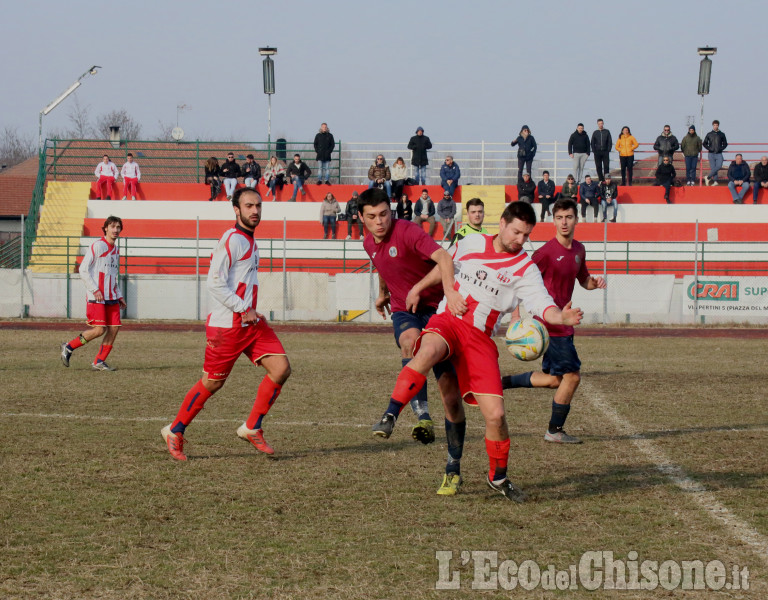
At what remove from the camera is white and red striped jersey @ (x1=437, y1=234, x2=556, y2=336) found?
6.03 metres

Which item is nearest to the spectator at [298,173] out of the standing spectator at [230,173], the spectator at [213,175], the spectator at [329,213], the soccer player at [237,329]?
the standing spectator at [230,173]

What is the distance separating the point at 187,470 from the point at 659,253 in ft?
74.8

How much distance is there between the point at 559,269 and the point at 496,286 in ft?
8.11

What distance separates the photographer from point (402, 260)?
7.61m

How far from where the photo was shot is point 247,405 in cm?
1025

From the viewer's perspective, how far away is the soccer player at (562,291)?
823 centimetres

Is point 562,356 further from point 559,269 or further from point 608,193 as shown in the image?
point 608,193

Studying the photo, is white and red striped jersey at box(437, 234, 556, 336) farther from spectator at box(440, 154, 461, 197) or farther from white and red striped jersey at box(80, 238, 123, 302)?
spectator at box(440, 154, 461, 197)

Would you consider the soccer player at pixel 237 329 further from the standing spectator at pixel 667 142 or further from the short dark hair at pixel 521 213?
the standing spectator at pixel 667 142

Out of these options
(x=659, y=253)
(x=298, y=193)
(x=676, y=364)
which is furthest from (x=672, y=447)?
(x=298, y=193)

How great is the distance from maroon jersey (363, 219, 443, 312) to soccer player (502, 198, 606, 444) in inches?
46.3

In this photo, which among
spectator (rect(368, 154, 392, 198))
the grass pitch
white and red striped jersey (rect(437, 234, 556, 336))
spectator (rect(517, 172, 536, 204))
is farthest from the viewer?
spectator (rect(517, 172, 536, 204))

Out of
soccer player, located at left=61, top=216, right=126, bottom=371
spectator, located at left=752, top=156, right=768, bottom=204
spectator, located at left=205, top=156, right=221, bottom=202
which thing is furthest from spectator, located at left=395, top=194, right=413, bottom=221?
soccer player, located at left=61, top=216, right=126, bottom=371

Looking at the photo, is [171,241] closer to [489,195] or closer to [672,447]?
[489,195]
